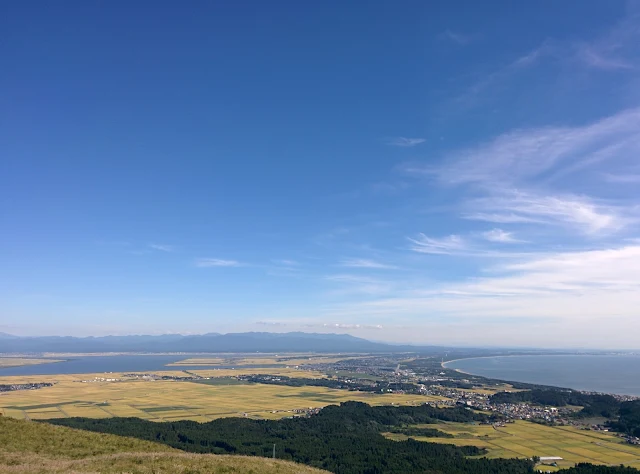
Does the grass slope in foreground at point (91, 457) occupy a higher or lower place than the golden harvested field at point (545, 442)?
higher

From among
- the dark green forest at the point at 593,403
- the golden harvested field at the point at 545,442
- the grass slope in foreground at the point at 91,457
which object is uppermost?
the grass slope in foreground at the point at 91,457

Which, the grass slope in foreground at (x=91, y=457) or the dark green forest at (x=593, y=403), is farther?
the dark green forest at (x=593, y=403)

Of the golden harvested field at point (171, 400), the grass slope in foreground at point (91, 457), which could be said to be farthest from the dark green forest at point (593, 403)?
the grass slope in foreground at point (91, 457)

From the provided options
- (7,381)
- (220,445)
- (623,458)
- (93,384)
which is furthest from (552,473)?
(7,381)

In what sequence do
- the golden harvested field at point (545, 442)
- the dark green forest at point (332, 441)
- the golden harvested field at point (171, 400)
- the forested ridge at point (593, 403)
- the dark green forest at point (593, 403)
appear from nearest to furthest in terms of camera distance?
the dark green forest at point (332, 441), the golden harvested field at point (545, 442), the forested ridge at point (593, 403), the dark green forest at point (593, 403), the golden harvested field at point (171, 400)

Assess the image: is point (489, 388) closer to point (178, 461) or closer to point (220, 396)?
point (220, 396)

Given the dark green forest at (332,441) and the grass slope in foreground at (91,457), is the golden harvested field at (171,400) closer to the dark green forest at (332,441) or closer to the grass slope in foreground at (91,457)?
the dark green forest at (332,441)

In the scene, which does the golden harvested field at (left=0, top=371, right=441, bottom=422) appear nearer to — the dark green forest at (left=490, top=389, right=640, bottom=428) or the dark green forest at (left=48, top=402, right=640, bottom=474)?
the dark green forest at (left=48, top=402, right=640, bottom=474)
